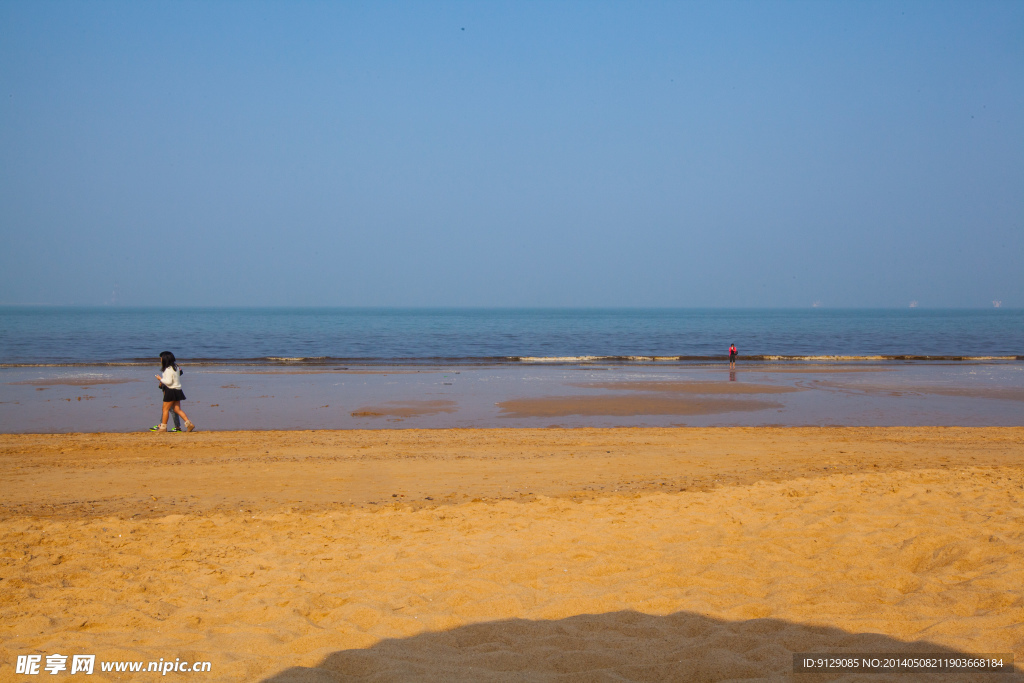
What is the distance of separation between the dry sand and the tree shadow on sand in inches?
0.7

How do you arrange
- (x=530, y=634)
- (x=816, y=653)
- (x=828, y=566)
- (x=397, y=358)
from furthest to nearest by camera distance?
(x=397, y=358)
(x=828, y=566)
(x=530, y=634)
(x=816, y=653)

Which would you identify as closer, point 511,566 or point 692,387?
point 511,566

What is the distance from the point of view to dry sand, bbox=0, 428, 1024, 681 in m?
4.03

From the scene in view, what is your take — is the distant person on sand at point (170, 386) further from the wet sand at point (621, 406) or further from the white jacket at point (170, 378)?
the wet sand at point (621, 406)

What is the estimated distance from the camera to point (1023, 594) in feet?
14.9

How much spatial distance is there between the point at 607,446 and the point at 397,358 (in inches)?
1113

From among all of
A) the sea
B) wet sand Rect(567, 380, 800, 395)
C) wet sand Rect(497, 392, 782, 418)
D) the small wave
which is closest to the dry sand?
the sea

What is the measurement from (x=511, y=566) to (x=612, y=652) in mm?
1600

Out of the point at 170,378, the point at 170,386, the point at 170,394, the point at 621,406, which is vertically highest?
the point at 170,378

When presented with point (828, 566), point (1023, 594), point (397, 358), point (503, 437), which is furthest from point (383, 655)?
point (397, 358)

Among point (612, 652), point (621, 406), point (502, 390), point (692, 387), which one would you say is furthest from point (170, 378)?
point (692, 387)

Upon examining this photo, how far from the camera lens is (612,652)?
402 cm

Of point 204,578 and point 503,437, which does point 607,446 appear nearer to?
point 503,437

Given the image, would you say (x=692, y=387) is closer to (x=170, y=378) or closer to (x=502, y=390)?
(x=502, y=390)
